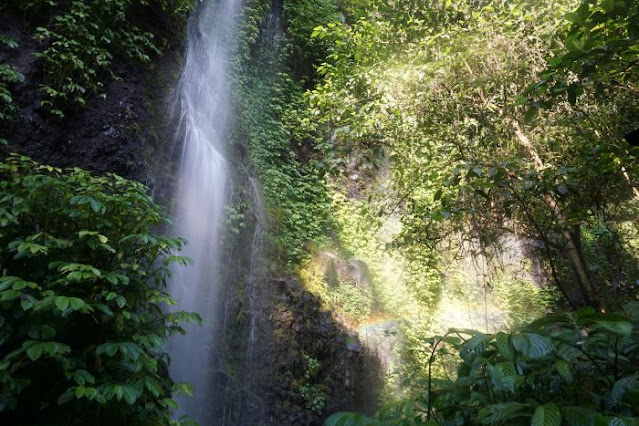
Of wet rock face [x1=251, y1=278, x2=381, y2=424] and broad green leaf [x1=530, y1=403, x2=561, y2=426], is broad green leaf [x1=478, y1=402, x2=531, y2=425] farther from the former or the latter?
wet rock face [x1=251, y1=278, x2=381, y2=424]

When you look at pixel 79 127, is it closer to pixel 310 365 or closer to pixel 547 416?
pixel 310 365

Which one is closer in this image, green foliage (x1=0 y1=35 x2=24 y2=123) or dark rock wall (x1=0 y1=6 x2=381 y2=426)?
green foliage (x1=0 y1=35 x2=24 y2=123)

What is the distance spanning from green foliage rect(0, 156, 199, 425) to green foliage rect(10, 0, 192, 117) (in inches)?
88.0

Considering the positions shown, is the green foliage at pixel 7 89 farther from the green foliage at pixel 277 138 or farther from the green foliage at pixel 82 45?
the green foliage at pixel 277 138

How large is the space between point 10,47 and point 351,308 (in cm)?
704

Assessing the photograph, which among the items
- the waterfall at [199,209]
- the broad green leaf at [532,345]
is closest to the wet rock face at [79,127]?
the waterfall at [199,209]

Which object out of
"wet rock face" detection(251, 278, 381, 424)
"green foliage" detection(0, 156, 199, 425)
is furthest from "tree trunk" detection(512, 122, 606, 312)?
"green foliage" detection(0, 156, 199, 425)

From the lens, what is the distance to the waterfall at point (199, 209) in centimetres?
575

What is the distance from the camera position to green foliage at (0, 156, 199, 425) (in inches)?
91.1

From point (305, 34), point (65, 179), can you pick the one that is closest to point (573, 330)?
point (65, 179)

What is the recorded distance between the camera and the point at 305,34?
37.2 ft

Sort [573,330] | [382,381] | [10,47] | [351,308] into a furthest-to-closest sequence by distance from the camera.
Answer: [351,308]
[382,381]
[10,47]
[573,330]

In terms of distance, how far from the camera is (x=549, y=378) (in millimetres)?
1561

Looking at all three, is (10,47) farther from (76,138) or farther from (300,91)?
(300,91)
